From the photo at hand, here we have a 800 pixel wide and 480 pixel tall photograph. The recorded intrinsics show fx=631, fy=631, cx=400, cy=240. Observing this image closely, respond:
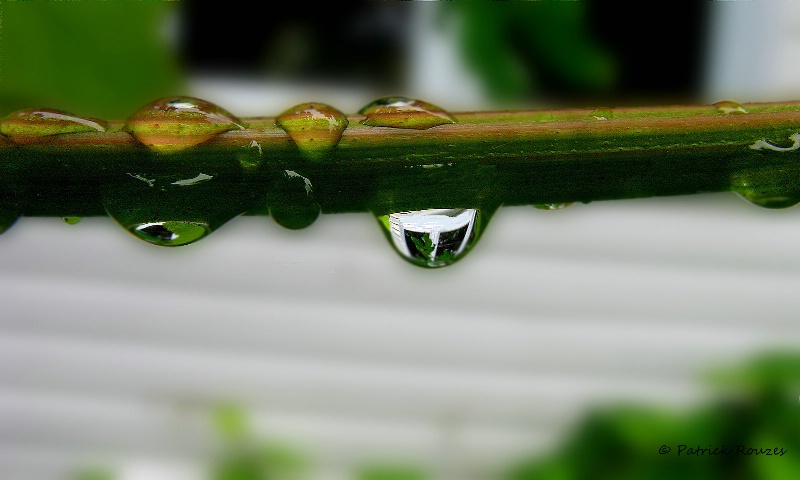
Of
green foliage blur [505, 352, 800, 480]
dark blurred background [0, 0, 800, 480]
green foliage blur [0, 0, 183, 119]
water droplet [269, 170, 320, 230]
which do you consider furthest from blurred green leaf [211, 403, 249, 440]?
water droplet [269, 170, 320, 230]

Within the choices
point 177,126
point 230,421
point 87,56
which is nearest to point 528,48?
point 87,56

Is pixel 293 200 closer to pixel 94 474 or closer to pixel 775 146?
pixel 775 146

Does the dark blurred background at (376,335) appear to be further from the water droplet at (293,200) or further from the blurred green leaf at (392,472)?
the water droplet at (293,200)

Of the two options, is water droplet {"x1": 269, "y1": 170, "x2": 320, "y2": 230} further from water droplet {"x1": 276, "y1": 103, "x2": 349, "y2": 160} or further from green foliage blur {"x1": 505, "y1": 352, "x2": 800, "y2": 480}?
green foliage blur {"x1": 505, "y1": 352, "x2": 800, "y2": 480}

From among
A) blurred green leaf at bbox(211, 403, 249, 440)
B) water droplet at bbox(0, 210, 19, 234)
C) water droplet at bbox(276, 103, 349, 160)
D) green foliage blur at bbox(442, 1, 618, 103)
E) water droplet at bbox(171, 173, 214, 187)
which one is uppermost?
green foliage blur at bbox(442, 1, 618, 103)

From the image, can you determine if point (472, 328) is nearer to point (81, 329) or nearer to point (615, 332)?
point (615, 332)

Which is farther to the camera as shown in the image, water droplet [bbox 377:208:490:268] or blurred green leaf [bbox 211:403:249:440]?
blurred green leaf [bbox 211:403:249:440]
